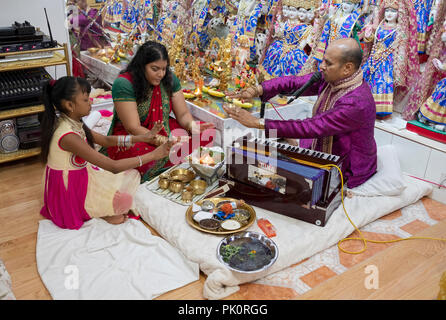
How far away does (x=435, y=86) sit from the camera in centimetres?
332

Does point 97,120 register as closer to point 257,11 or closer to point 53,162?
point 53,162

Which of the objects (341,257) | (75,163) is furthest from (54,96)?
(341,257)

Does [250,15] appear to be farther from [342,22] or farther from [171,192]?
[171,192]

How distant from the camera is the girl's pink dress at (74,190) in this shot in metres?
2.59

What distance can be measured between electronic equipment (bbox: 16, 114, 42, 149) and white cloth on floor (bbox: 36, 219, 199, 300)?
1.19 m

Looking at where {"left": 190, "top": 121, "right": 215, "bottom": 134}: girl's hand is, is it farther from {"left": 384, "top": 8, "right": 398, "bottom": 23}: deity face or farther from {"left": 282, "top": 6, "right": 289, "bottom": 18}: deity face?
{"left": 384, "top": 8, "right": 398, "bottom": 23}: deity face

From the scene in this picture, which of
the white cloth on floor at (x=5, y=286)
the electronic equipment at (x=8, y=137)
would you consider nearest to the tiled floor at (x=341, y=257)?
the white cloth on floor at (x=5, y=286)

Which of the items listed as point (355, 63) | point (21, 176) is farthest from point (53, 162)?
point (355, 63)

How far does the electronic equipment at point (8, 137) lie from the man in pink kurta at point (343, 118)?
201 cm

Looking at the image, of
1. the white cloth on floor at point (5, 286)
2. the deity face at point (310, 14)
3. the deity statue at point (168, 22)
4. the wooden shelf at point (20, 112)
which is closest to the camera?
the white cloth on floor at point (5, 286)

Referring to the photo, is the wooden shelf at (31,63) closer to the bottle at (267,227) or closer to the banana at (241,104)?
the banana at (241,104)

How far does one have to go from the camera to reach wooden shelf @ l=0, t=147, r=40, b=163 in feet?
11.5

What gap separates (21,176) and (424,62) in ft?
11.4

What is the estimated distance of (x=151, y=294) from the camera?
215cm
